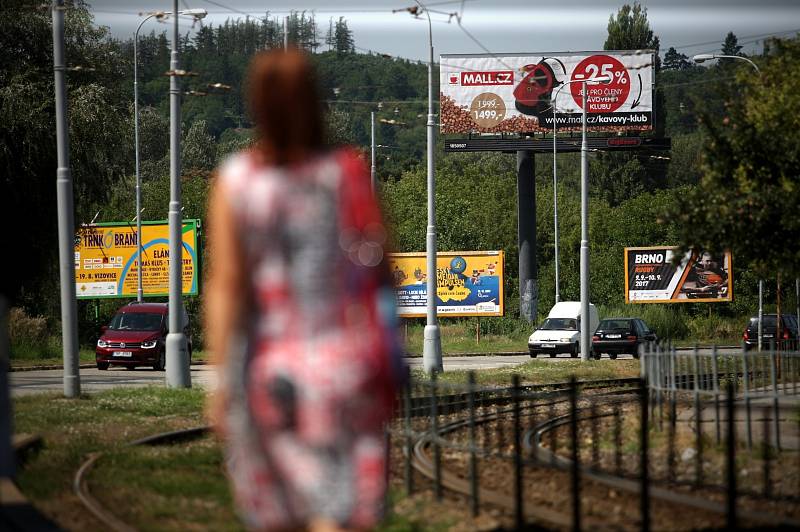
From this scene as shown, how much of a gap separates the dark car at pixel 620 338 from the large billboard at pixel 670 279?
15794mm

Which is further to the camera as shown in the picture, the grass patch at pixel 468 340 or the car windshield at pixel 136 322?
the grass patch at pixel 468 340

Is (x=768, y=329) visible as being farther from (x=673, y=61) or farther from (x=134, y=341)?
(x=673, y=61)

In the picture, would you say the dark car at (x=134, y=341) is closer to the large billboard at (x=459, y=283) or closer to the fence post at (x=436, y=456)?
the fence post at (x=436, y=456)

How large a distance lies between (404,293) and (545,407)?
38690 mm

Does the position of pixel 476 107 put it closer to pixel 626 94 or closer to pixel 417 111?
pixel 626 94

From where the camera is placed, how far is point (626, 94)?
59500 mm

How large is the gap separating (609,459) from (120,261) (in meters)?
42.9

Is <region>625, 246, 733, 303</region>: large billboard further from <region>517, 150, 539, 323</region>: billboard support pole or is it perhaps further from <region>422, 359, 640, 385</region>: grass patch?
<region>422, 359, 640, 385</region>: grass patch

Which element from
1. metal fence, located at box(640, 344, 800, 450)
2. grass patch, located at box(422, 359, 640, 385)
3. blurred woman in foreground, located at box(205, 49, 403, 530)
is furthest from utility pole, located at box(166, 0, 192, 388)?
blurred woman in foreground, located at box(205, 49, 403, 530)

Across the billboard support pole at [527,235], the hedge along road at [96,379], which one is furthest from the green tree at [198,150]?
the hedge along road at [96,379]

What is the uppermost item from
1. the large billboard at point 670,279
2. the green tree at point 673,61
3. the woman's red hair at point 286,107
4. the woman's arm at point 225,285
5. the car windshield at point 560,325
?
the green tree at point 673,61

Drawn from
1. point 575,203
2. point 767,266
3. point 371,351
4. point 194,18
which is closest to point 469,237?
point 575,203

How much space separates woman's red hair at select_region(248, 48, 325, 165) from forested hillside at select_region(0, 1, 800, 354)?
60cm

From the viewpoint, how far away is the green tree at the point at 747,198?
1889 cm
